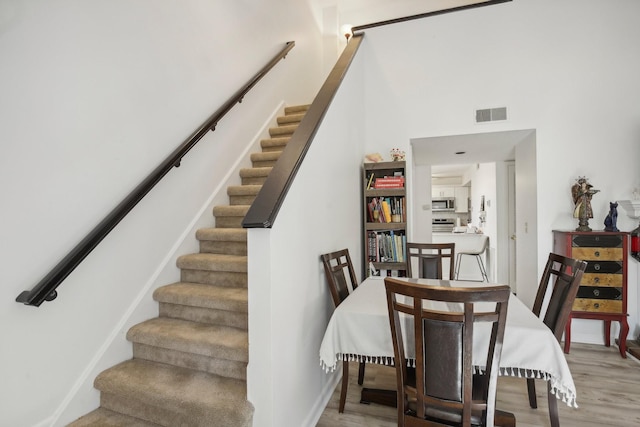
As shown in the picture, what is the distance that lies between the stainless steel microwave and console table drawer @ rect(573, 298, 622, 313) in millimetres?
7249

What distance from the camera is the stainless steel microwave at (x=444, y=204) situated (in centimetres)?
992

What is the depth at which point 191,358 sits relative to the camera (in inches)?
74.2

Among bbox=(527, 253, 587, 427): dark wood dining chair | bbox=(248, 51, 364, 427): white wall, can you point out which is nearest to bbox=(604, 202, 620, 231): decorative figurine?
bbox=(527, 253, 587, 427): dark wood dining chair

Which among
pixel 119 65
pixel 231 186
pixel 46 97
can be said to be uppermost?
pixel 119 65

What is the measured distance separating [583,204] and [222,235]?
334 cm

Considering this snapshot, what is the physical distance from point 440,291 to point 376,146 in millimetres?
2717

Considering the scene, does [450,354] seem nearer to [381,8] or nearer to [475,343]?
[475,343]

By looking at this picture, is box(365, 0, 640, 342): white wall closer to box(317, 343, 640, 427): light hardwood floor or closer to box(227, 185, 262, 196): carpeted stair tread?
box(317, 343, 640, 427): light hardwood floor

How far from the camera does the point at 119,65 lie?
6.80 ft

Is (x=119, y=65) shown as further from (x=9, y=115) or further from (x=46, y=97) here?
(x=9, y=115)

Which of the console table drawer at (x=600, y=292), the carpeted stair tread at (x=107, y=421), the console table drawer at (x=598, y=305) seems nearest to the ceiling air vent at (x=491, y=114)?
the console table drawer at (x=600, y=292)

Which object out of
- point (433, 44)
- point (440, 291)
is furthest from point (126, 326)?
point (433, 44)

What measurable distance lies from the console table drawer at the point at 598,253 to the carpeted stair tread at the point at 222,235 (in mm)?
2998

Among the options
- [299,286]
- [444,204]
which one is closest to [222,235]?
[299,286]
